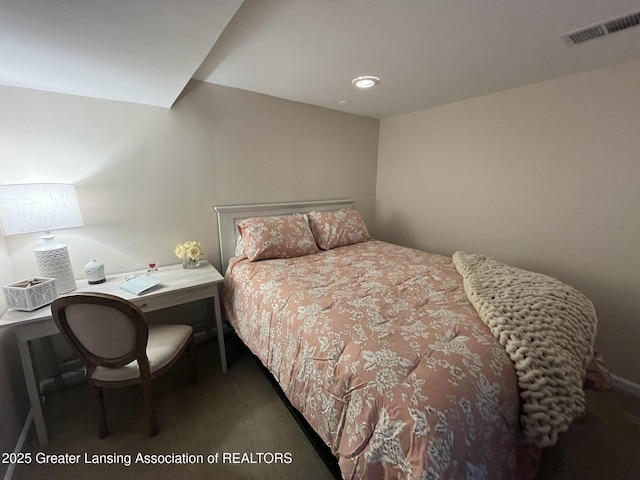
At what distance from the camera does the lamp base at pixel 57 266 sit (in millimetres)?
1486

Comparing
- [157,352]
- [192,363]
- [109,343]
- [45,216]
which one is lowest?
[192,363]

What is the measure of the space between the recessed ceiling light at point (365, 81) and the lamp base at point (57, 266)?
7.50 ft

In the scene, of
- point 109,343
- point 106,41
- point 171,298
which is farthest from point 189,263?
point 106,41

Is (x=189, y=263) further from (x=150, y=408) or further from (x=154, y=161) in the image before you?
(x=150, y=408)

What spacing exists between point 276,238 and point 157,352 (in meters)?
1.09

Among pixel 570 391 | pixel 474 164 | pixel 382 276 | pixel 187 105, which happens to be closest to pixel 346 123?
pixel 474 164

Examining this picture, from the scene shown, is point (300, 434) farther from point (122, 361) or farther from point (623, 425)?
point (623, 425)

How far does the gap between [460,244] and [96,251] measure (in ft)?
10.5

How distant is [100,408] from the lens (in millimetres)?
1417

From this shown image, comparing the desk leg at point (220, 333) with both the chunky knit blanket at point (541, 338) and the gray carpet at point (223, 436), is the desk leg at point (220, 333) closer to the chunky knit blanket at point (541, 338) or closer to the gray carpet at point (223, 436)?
the gray carpet at point (223, 436)

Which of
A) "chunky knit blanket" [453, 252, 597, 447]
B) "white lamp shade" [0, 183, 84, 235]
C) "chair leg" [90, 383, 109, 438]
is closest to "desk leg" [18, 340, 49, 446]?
"chair leg" [90, 383, 109, 438]

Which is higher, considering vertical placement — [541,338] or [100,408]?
[541,338]

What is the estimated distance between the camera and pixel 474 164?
96.8 inches

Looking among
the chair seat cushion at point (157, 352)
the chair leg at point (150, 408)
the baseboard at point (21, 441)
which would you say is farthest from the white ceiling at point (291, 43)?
the baseboard at point (21, 441)
